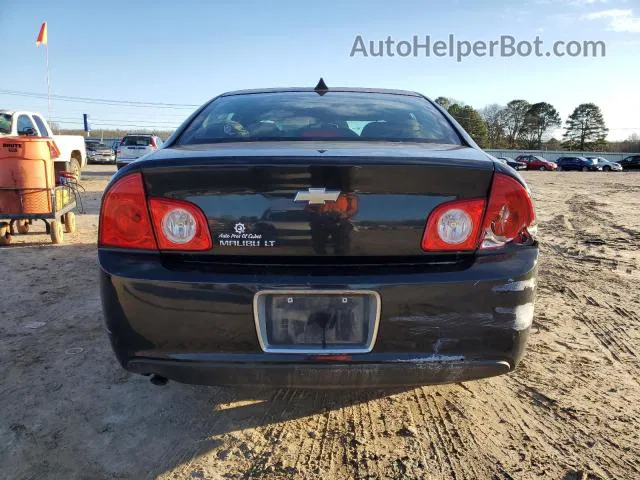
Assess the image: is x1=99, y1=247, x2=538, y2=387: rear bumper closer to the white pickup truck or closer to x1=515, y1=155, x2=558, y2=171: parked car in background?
the white pickup truck

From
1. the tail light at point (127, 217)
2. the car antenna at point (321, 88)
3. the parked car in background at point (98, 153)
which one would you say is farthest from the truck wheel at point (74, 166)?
the parked car in background at point (98, 153)

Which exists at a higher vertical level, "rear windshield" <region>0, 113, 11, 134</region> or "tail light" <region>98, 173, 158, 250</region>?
"rear windshield" <region>0, 113, 11, 134</region>

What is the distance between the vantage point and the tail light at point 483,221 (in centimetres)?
178

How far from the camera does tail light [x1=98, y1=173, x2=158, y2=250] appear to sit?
183 cm

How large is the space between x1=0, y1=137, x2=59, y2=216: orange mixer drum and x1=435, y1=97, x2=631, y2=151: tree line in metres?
72.2

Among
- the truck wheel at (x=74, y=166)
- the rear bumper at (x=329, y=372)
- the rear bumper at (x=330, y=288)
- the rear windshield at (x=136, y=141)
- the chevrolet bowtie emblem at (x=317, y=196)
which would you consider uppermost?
the rear windshield at (x=136, y=141)

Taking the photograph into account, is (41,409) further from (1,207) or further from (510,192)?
(1,207)

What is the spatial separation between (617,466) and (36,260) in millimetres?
5687

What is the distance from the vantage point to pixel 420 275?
1.75 meters

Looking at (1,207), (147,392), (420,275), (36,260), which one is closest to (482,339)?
(420,275)

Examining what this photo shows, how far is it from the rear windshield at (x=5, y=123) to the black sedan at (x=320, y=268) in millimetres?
9584

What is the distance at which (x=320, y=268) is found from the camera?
1774 millimetres

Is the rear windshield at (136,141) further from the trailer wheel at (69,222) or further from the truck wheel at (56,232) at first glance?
the truck wheel at (56,232)

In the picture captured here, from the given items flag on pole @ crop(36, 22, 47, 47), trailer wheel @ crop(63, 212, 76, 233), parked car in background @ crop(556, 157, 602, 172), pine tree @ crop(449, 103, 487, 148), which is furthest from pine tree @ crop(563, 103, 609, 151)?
trailer wheel @ crop(63, 212, 76, 233)
